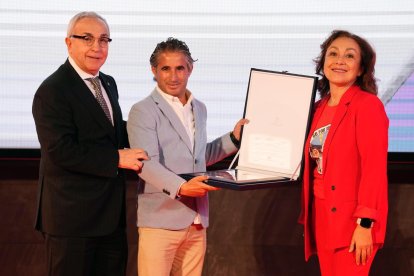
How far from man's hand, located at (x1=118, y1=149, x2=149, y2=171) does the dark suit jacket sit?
0.8 inches

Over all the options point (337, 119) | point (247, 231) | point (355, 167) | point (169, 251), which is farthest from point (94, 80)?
point (247, 231)

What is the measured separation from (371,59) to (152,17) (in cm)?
127

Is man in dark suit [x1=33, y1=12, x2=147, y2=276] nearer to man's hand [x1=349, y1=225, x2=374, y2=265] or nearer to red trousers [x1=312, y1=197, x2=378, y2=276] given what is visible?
red trousers [x1=312, y1=197, x2=378, y2=276]

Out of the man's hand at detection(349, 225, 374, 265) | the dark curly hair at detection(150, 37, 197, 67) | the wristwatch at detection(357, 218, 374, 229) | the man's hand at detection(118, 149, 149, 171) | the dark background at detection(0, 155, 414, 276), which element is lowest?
the dark background at detection(0, 155, 414, 276)

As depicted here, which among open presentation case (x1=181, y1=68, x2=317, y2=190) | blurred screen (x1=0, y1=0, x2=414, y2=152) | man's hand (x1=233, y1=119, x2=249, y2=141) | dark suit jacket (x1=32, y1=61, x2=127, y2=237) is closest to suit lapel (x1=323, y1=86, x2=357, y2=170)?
open presentation case (x1=181, y1=68, x2=317, y2=190)

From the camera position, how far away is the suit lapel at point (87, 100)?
259cm

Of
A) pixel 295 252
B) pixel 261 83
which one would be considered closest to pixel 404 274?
pixel 295 252

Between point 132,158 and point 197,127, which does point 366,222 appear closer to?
point 197,127

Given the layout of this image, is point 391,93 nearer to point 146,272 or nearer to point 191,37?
point 191,37

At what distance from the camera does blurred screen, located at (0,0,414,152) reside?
3.46 metres

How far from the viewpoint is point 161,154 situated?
2.65 m

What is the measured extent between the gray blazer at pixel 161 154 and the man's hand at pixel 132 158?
3cm

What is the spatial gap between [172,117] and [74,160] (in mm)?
387

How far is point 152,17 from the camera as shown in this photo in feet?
11.5
